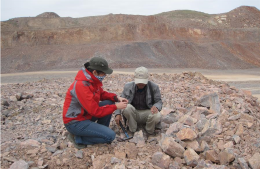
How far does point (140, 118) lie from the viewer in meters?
4.27

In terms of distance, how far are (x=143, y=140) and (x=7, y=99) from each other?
3900mm

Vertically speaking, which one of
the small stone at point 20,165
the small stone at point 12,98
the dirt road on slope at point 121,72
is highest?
the small stone at point 12,98

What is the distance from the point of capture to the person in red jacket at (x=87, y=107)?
324 centimetres

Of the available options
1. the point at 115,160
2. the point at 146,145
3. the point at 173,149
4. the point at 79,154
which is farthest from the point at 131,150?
the point at 79,154

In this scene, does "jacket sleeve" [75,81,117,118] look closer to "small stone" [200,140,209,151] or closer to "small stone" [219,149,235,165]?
"small stone" [200,140,209,151]

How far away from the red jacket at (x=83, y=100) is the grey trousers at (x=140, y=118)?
65cm

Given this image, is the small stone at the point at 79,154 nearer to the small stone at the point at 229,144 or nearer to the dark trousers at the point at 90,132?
the dark trousers at the point at 90,132

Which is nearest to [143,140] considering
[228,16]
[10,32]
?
[10,32]

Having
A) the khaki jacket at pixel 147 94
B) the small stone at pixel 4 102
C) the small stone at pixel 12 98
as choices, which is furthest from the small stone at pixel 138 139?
the small stone at pixel 12 98

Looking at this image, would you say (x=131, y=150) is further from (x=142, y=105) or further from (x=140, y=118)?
(x=142, y=105)

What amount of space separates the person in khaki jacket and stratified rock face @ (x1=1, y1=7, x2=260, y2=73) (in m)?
22.6

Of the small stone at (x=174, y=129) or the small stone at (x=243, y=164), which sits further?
the small stone at (x=174, y=129)

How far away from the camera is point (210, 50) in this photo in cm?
3459

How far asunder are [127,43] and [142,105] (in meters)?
27.7
